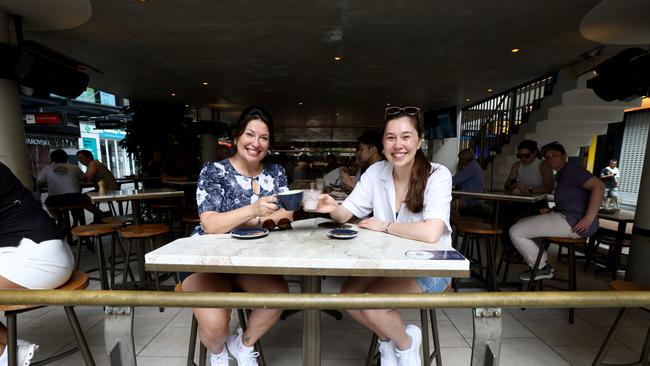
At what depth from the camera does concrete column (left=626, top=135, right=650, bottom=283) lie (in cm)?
290

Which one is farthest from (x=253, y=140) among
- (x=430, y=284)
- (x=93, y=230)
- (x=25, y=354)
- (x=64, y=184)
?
(x=64, y=184)

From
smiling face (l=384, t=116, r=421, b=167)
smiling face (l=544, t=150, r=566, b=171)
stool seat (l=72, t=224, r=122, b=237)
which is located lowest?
stool seat (l=72, t=224, r=122, b=237)

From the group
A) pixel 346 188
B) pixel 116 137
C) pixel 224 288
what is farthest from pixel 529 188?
Answer: pixel 116 137

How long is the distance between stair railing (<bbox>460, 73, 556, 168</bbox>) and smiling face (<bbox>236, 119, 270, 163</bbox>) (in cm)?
698

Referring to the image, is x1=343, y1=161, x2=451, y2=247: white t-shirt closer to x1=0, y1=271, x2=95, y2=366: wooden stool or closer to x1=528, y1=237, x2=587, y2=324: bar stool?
x1=0, y1=271, x2=95, y2=366: wooden stool

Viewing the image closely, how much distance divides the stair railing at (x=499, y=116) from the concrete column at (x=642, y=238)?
424 centimetres

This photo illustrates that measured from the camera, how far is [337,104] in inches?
379

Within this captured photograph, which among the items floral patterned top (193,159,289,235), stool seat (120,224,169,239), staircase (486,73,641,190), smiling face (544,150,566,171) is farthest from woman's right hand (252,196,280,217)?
staircase (486,73,641,190)

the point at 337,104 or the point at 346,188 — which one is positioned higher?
the point at 337,104

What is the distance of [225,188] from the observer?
72.6 inches

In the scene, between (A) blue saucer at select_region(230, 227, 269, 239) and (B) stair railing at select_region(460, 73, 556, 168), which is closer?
(A) blue saucer at select_region(230, 227, 269, 239)

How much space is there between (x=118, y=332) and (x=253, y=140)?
1.17 metres

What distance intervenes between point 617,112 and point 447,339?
7.08 m

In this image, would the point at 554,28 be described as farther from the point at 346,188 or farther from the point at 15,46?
the point at 15,46
